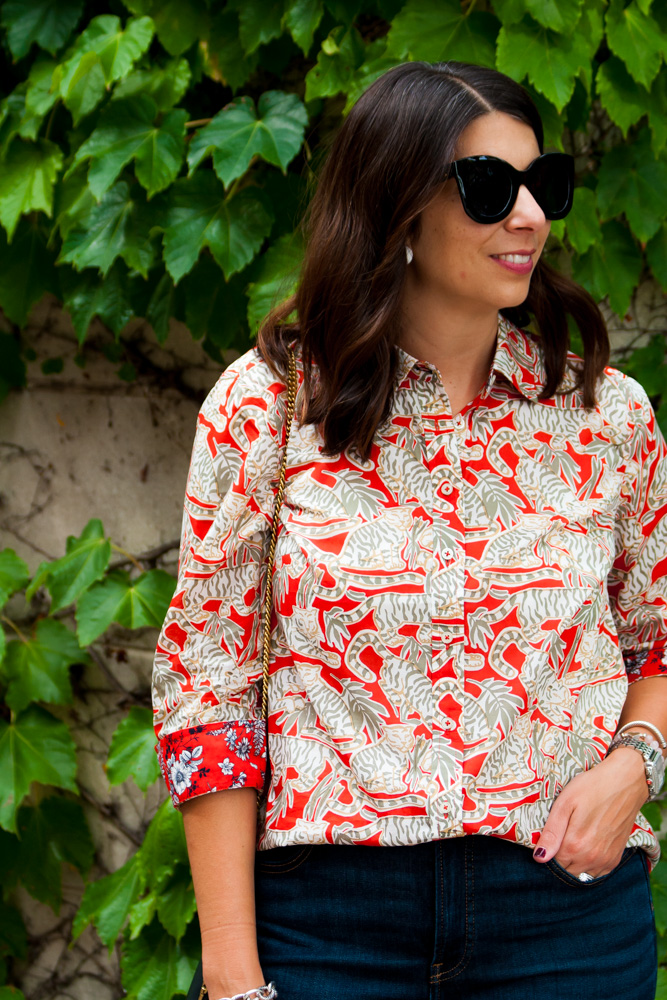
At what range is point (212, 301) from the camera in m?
1.59

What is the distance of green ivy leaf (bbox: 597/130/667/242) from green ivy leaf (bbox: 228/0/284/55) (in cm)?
59

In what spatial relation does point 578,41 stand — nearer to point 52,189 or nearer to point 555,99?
point 555,99

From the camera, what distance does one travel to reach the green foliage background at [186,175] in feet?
4.59

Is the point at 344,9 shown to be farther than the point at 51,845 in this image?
No

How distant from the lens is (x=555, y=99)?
1.31 m

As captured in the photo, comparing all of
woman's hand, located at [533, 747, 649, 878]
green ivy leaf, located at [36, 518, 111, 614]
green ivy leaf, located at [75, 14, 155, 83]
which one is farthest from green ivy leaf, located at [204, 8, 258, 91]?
woman's hand, located at [533, 747, 649, 878]

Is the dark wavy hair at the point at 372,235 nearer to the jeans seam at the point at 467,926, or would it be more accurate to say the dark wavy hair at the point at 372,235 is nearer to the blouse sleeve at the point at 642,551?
the blouse sleeve at the point at 642,551

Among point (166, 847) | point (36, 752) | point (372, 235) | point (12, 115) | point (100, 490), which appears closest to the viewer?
point (372, 235)

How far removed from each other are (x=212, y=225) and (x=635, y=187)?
27.5 inches

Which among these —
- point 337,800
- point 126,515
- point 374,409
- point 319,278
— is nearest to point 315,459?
point 374,409

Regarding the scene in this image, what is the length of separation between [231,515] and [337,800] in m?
0.31

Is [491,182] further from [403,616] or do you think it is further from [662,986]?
[662,986]

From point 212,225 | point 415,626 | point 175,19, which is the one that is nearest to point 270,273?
point 212,225

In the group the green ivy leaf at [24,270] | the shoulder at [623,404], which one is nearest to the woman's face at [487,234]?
the shoulder at [623,404]
